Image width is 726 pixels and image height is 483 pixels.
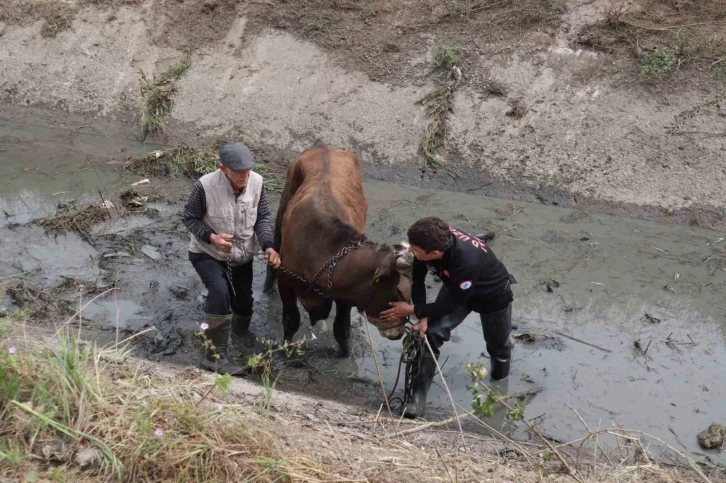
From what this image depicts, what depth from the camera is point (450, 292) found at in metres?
5.68

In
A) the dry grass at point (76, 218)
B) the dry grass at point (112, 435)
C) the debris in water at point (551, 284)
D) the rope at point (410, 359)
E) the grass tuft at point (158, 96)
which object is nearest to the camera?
the dry grass at point (112, 435)

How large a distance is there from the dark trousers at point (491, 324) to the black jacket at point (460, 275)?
0.12 meters

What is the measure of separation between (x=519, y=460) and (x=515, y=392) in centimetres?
157

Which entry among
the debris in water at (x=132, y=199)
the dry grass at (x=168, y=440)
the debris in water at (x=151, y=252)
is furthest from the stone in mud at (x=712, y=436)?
the debris in water at (x=132, y=199)

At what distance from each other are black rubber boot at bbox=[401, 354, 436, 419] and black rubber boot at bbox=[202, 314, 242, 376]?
1.31 meters

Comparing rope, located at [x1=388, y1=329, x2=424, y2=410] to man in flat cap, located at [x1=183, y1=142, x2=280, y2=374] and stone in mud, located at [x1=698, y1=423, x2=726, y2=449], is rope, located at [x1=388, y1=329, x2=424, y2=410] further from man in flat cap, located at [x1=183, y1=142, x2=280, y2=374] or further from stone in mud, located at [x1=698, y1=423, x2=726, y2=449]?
stone in mud, located at [x1=698, y1=423, x2=726, y2=449]

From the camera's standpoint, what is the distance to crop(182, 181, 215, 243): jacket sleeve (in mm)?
6137

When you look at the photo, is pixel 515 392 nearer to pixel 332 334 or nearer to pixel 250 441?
pixel 332 334

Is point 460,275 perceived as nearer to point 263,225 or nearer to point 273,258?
point 273,258

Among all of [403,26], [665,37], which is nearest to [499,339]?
[665,37]

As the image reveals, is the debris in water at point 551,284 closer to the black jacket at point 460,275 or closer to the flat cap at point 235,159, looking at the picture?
the black jacket at point 460,275

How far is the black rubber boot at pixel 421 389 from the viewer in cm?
605

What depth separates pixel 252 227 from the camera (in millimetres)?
6422

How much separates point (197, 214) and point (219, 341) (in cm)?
104
